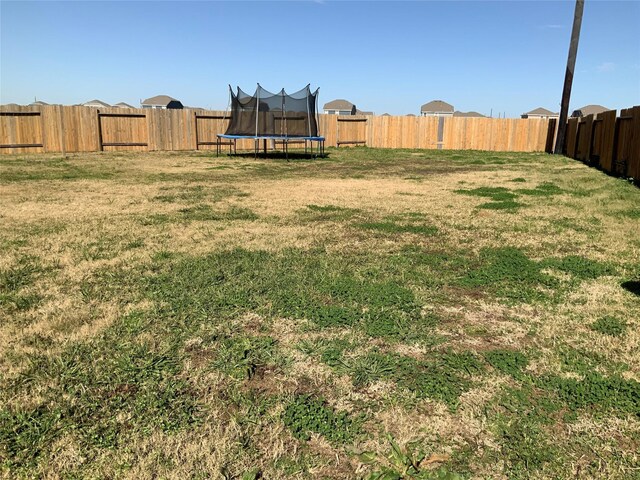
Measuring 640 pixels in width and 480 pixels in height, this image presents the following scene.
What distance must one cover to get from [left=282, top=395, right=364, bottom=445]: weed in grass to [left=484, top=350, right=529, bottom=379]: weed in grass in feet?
2.82

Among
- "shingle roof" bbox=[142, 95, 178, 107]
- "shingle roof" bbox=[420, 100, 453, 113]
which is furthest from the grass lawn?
"shingle roof" bbox=[420, 100, 453, 113]

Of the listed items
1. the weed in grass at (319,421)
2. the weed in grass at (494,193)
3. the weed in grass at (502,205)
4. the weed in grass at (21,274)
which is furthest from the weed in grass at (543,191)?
the weed in grass at (21,274)

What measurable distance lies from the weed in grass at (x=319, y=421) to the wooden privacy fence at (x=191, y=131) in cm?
1701

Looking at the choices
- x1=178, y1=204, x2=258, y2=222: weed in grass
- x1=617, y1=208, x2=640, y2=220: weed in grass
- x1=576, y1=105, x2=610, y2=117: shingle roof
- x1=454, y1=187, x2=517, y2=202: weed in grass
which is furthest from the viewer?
x1=576, y1=105, x2=610, y2=117: shingle roof

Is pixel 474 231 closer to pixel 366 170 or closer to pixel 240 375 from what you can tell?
pixel 240 375

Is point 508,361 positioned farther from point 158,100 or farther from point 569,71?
point 158,100

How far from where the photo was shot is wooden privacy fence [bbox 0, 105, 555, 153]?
16641 millimetres

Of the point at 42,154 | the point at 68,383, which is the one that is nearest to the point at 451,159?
the point at 42,154

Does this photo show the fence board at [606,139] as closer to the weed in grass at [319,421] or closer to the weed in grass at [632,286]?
the weed in grass at [632,286]

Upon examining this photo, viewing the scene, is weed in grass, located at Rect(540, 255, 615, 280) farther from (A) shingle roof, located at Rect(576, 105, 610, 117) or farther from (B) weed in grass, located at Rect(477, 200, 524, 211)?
(A) shingle roof, located at Rect(576, 105, 610, 117)

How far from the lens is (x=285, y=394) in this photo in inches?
87.6

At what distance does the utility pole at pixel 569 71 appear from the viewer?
19266mm

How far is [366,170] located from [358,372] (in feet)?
36.2

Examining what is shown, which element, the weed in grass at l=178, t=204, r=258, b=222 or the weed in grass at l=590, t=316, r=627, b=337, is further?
the weed in grass at l=178, t=204, r=258, b=222
